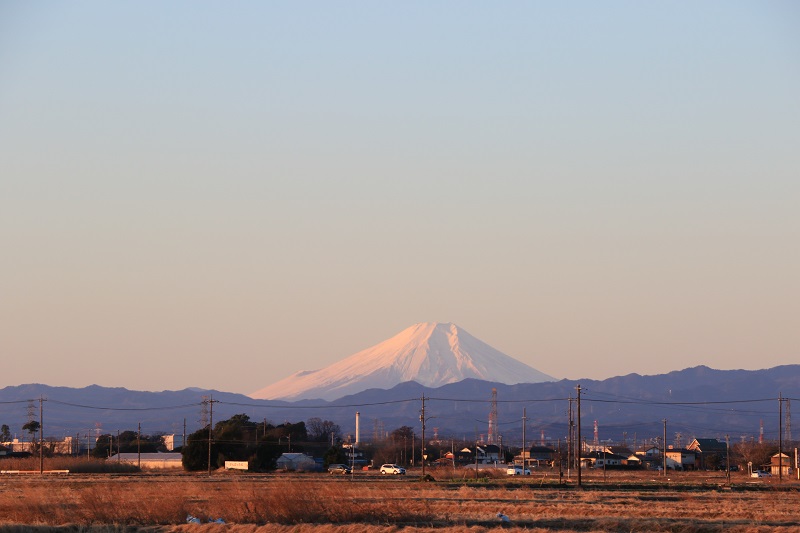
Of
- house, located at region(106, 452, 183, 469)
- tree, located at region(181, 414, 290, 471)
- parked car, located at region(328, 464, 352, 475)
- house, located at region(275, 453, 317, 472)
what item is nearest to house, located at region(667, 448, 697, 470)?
house, located at region(275, 453, 317, 472)

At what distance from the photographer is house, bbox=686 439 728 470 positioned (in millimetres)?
144288

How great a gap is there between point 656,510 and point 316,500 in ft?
44.3

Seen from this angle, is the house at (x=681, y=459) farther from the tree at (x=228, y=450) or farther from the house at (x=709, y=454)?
the tree at (x=228, y=450)

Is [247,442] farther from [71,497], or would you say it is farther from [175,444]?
[175,444]

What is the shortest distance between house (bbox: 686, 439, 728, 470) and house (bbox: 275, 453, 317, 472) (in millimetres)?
48140

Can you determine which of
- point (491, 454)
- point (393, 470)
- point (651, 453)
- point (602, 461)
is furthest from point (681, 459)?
point (393, 470)

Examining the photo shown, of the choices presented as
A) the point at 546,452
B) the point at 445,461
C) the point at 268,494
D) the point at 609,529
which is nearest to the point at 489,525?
the point at 609,529

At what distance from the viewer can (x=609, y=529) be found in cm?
3534

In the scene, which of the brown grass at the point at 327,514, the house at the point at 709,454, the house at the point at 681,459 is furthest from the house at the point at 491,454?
the brown grass at the point at 327,514

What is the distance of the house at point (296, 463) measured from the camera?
112m

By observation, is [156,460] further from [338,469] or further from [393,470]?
[393,470]

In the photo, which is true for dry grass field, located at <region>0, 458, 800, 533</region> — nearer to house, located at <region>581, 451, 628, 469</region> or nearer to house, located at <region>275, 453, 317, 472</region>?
house, located at <region>275, 453, 317, 472</region>

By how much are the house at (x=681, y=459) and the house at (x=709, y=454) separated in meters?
0.87

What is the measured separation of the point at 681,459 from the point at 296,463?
64.9 meters
